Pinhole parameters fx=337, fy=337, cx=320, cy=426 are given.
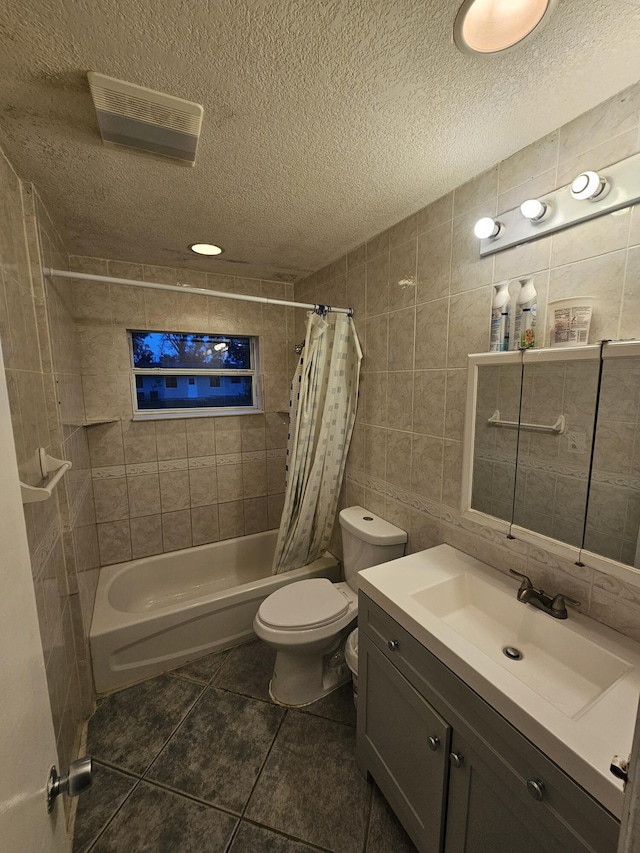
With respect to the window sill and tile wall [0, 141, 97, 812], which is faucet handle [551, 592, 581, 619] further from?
the window sill

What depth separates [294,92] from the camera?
3.04 feet

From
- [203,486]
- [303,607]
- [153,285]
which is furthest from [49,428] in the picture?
[303,607]

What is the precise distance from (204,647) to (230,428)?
1424 millimetres

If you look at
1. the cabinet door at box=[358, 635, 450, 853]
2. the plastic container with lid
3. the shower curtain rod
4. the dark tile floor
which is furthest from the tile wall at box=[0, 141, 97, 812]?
the plastic container with lid

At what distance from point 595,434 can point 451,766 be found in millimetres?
1016

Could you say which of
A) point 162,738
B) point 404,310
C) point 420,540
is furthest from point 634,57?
point 162,738

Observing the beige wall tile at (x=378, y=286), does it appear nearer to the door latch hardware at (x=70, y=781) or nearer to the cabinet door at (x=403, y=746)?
the cabinet door at (x=403, y=746)

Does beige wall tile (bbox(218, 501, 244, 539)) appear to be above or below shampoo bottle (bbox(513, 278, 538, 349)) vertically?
below

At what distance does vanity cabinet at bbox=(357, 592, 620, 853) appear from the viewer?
0.68 metres

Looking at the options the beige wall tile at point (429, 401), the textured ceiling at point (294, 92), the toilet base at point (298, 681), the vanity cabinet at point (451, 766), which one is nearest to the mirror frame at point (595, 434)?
the beige wall tile at point (429, 401)

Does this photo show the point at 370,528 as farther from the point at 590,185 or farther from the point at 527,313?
the point at 590,185

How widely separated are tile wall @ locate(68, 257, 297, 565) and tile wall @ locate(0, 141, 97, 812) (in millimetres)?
287

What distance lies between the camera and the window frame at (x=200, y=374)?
2309 millimetres

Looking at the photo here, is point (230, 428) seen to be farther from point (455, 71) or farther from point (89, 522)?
point (455, 71)
